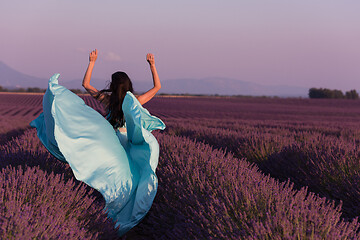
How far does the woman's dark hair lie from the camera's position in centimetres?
341

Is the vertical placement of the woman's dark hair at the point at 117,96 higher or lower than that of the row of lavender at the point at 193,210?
higher

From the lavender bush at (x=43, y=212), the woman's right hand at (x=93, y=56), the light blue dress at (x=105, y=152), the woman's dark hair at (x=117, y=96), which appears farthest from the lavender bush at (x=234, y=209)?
the woman's right hand at (x=93, y=56)

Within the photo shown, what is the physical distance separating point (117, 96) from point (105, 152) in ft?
2.35

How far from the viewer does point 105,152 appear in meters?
2.93

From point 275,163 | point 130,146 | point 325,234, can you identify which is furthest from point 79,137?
point 275,163

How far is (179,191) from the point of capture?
3.04 metres

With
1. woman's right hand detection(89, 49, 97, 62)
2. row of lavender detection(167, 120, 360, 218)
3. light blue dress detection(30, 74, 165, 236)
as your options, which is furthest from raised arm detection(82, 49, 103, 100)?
row of lavender detection(167, 120, 360, 218)

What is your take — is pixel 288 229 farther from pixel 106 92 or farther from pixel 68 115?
pixel 106 92

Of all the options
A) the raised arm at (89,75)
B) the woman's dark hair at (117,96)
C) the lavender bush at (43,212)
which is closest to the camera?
the lavender bush at (43,212)

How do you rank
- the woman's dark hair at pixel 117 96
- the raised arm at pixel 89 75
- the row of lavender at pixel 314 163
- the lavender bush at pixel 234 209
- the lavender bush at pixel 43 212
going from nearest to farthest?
the lavender bush at pixel 43 212 < the lavender bush at pixel 234 209 < the woman's dark hair at pixel 117 96 < the raised arm at pixel 89 75 < the row of lavender at pixel 314 163

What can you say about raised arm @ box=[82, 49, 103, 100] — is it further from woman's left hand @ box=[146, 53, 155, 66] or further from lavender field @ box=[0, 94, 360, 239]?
lavender field @ box=[0, 94, 360, 239]

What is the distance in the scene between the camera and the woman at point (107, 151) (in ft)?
9.29

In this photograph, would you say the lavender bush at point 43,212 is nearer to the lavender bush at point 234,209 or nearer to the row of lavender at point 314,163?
the lavender bush at point 234,209

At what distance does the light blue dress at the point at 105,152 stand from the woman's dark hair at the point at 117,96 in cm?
33
